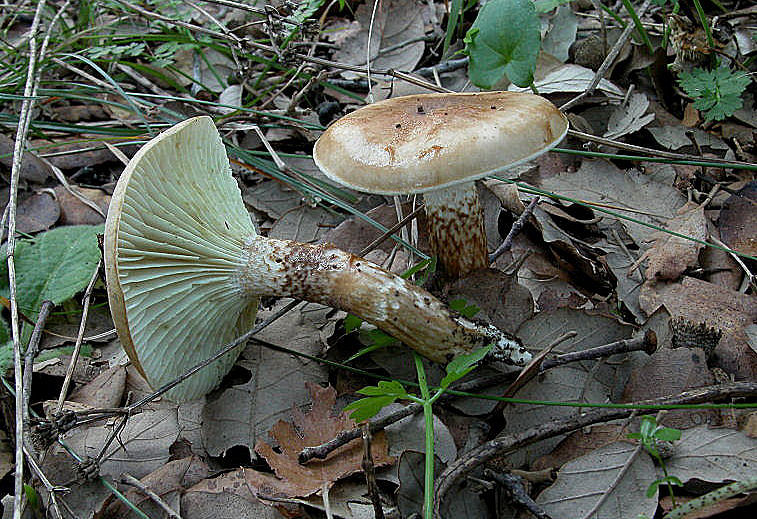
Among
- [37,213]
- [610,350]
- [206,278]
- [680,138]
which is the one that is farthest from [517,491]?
[37,213]

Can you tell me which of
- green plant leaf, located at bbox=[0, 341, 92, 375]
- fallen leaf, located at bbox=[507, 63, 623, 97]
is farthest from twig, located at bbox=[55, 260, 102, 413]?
fallen leaf, located at bbox=[507, 63, 623, 97]

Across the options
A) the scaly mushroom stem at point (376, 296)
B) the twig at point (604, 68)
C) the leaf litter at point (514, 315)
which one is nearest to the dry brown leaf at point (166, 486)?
the leaf litter at point (514, 315)

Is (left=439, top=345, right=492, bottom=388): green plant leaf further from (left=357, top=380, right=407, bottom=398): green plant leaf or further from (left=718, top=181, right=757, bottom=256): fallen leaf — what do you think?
(left=718, top=181, right=757, bottom=256): fallen leaf

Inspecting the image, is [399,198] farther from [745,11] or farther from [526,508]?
[745,11]

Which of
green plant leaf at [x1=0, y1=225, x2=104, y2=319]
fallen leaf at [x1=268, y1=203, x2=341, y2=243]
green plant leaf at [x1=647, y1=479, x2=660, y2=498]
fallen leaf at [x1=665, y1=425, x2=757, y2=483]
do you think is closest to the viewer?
green plant leaf at [x1=647, y1=479, x2=660, y2=498]

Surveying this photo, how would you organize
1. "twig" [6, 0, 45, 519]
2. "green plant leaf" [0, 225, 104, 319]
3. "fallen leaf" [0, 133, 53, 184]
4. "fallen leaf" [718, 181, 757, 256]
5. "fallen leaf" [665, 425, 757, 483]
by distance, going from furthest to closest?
"fallen leaf" [0, 133, 53, 184]
"green plant leaf" [0, 225, 104, 319]
"fallen leaf" [718, 181, 757, 256]
"twig" [6, 0, 45, 519]
"fallen leaf" [665, 425, 757, 483]

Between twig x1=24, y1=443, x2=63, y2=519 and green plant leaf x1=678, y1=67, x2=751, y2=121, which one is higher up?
green plant leaf x1=678, y1=67, x2=751, y2=121

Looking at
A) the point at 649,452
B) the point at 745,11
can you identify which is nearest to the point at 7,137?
the point at 649,452
